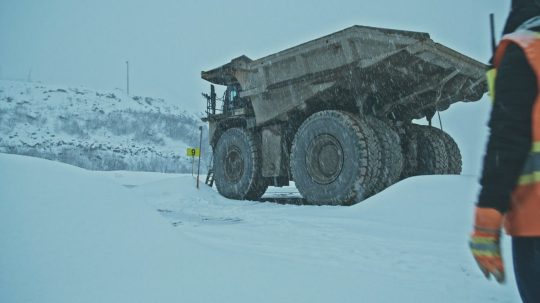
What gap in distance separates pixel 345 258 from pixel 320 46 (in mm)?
4768

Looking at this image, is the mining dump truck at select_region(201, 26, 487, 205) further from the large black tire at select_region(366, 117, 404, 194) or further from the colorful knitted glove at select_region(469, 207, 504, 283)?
the colorful knitted glove at select_region(469, 207, 504, 283)

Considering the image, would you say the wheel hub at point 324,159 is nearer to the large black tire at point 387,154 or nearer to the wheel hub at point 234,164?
the large black tire at point 387,154

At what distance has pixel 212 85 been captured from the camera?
35.7 ft

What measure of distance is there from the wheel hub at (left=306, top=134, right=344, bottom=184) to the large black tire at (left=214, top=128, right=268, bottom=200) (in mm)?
2092

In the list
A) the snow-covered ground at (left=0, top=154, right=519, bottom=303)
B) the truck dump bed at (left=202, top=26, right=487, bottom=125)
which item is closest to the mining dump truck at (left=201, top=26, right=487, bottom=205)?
the truck dump bed at (left=202, top=26, right=487, bottom=125)

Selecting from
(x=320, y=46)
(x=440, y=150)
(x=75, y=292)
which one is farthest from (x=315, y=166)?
(x=75, y=292)

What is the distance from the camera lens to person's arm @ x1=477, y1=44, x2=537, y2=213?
1.23 meters

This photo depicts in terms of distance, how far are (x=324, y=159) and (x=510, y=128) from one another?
20.2 ft

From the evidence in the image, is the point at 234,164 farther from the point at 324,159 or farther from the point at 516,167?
the point at 516,167

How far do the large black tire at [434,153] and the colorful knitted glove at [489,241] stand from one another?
7946mm

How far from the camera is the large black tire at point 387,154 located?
7.05m

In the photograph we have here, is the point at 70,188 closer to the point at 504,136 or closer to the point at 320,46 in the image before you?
the point at 504,136

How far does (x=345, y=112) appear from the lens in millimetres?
7168

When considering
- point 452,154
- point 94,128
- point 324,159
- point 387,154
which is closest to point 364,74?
point 387,154
